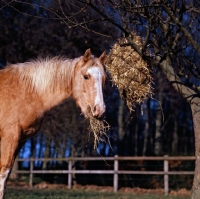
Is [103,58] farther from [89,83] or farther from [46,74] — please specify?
[46,74]

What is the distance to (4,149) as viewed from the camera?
233 inches

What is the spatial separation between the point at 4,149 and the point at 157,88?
18189 mm

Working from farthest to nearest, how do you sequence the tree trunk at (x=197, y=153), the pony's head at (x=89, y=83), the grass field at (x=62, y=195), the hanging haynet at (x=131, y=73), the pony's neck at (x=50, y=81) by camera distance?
the grass field at (x=62, y=195), the hanging haynet at (x=131, y=73), the pony's neck at (x=50, y=81), the tree trunk at (x=197, y=153), the pony's head at (x=89, y=83)

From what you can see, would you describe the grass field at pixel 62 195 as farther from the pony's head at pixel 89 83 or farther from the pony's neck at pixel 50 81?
the pony's head at pixel 89 83

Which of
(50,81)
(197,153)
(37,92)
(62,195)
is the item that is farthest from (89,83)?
(62,195)

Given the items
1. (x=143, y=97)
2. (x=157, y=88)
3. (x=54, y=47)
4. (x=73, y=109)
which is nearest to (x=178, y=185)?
(x=73, y=109)

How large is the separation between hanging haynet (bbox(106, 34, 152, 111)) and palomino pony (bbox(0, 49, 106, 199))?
1.37 feet

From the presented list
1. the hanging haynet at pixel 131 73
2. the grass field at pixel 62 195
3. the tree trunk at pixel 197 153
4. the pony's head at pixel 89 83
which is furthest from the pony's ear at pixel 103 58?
the grass field at pixel 62 195

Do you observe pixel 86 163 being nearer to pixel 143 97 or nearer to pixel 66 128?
pixel 66 128

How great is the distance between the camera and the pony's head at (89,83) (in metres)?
5.96

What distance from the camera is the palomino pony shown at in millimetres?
5977

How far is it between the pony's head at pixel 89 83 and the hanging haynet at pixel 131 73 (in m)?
0.40

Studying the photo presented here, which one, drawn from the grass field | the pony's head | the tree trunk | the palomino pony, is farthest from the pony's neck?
the grass field

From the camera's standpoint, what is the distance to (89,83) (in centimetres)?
619
